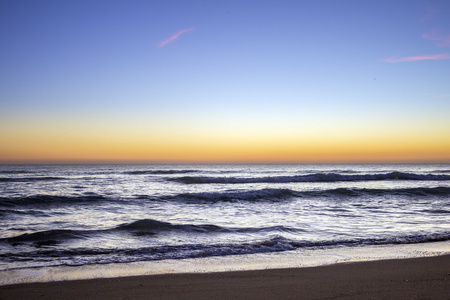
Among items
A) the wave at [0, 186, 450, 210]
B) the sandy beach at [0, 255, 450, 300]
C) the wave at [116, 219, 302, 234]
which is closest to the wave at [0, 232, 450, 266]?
the wave at [116, 219, 302, 234]

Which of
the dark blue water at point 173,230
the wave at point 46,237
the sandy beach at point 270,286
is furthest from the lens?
the wave at point 46,237

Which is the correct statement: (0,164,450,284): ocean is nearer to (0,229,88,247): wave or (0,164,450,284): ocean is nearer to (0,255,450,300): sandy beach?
(0,229,88,247): wave

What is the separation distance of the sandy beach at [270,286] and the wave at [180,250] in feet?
5.19

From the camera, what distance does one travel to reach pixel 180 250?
7.02 metres

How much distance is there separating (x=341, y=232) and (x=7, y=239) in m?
8.12

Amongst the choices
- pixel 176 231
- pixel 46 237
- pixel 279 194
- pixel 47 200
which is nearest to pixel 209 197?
pixel 279 194

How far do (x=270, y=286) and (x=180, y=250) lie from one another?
9.92 ft

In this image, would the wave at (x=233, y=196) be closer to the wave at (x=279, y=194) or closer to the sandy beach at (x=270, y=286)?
the wave at (x=279, y=194)

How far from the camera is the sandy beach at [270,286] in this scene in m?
4.06

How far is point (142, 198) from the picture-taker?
1770cm

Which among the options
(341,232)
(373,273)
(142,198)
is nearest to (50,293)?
(373,273)

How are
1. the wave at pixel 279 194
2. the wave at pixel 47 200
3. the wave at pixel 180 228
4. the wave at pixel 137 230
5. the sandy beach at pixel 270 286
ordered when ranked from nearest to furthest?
the sandy beach at pixel 270 286 → the wave at pixel 137 230 → the wave at pixel 180 228 → the wave at pixel 47 200 → the wave at pixel 279 194

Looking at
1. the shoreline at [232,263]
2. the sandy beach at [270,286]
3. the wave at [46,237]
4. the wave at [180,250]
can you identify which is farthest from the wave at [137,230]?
the sandy beach at [270,286]

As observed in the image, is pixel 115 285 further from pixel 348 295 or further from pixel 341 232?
pixel 341 232
